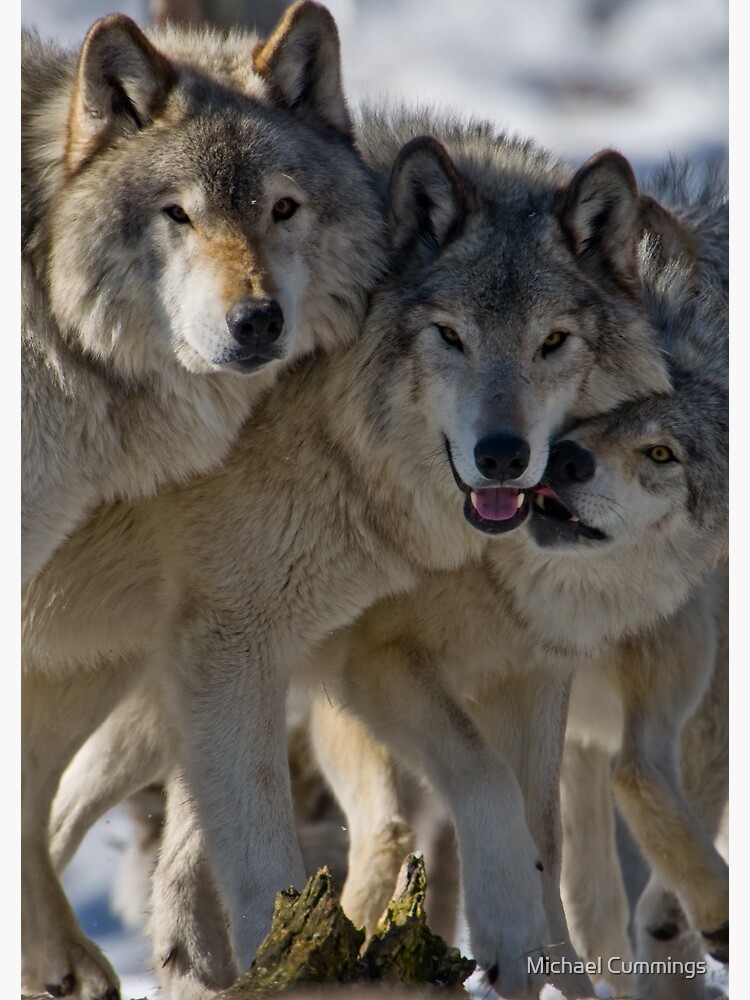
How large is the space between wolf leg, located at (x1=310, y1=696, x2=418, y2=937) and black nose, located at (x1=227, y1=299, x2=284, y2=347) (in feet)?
7.22

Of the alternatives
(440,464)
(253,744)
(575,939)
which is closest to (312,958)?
(253,744)

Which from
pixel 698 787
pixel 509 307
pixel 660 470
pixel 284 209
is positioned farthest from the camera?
pixel 698 787

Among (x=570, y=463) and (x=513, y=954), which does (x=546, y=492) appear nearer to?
(x=570, y=463)

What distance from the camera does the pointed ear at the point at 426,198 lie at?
4258 millimetres

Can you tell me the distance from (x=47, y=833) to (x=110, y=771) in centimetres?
50

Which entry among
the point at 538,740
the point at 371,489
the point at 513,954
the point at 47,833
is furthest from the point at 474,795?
the point at 47,833

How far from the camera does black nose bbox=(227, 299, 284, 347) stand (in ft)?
Result: 12.0

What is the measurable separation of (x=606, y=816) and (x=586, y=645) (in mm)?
1741

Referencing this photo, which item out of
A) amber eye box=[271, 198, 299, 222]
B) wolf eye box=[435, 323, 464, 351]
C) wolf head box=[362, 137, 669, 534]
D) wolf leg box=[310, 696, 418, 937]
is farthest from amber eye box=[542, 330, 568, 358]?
wolf leg box=[310, 696, 418, 937]

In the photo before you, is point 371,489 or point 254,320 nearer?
point 254,320

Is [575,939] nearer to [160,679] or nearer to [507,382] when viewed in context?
[160,679]

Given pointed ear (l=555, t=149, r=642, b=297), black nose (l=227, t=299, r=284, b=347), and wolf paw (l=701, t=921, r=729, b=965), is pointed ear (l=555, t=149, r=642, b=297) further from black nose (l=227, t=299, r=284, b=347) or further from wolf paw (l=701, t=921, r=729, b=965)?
wolf paw (l=701, t=921, r=729, b=965)

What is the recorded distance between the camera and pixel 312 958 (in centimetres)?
341

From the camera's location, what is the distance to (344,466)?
4418 mm
